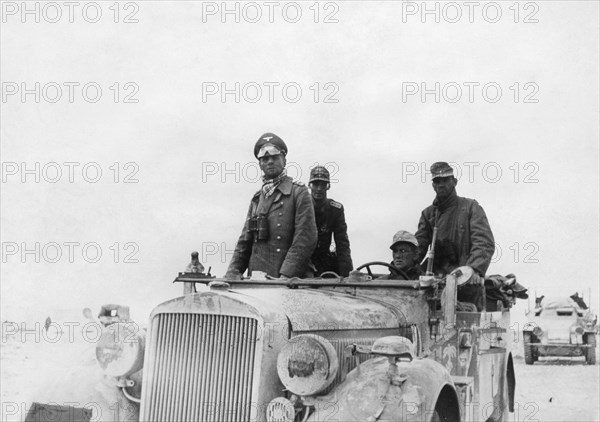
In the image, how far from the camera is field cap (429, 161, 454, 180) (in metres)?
7.29

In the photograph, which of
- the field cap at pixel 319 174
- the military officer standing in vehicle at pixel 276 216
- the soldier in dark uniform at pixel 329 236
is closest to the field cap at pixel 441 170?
the military officer standing in vehicle at pixel 276 216

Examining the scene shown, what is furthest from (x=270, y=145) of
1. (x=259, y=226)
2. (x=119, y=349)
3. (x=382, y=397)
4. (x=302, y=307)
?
(x=382, y=397)

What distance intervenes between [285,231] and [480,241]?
184 centimetres

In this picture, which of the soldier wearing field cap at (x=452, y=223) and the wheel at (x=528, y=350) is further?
the wheel at (x=528, y=350)

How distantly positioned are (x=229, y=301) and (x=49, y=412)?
1766mm

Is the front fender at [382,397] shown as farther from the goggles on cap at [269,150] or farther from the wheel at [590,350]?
the wheel at [590,350]

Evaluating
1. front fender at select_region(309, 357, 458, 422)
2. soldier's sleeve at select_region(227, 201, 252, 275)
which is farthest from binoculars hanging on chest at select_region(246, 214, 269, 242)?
front fender at select_region(309, 357, 458, 422)

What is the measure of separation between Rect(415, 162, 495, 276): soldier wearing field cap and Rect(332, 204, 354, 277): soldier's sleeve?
117cm

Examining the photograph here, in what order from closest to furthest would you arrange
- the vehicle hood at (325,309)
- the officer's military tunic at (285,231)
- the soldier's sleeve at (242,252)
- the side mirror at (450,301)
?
the vehicle hood at (325,309) → the side mirror at (450,301) → the officer's military tunic at (285,231) → the soldier's sleeve at (242,252)

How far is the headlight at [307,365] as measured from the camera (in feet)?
14.1

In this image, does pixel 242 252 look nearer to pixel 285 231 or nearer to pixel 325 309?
pixel 285 231

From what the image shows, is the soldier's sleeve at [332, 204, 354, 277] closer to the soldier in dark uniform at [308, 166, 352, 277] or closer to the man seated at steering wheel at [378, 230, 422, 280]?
the soldier in dark uniform at [308, 166, 352, 277]

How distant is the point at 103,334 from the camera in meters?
4.99

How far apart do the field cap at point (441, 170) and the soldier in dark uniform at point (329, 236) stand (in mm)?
1446
